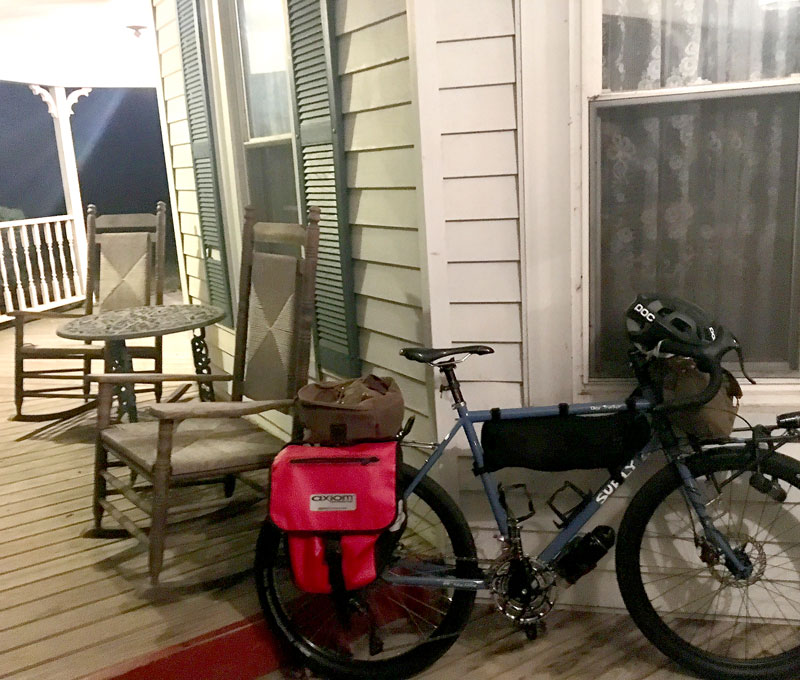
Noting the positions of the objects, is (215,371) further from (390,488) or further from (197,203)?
(390,488)

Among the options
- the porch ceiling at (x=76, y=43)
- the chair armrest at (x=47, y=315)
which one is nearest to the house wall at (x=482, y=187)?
the chair armrest at (x=47, y=315)

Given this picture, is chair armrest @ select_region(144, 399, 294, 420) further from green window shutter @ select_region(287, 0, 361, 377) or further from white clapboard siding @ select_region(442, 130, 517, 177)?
white clapboard siding @ select_region(442, 130, 517, 177)

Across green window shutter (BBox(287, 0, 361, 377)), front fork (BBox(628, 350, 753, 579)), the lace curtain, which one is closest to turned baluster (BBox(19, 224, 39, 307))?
green window shutter (BBox(287, 0, 361, 377))

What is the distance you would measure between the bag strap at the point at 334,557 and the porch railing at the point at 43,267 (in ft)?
19.4

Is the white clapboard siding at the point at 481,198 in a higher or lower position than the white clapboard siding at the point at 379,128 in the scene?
lower

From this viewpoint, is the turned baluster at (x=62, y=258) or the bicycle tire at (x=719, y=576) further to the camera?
the turned baluster at (x=62, y=258)

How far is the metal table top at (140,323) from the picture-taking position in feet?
9.89

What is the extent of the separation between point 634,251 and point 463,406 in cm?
67

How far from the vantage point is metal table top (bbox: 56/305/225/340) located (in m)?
3.02

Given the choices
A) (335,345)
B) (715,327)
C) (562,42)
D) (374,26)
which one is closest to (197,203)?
(335,345)

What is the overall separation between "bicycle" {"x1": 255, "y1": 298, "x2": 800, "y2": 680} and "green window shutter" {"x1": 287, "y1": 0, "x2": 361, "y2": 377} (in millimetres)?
849

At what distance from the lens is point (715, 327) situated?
1.88 meters

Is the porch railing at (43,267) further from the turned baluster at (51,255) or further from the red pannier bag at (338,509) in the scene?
the red pannier bag at (338,509)

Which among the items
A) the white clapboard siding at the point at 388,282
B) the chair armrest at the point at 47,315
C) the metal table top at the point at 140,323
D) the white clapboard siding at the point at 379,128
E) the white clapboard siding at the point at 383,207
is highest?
the white clapboard siding at the point at 379,128
